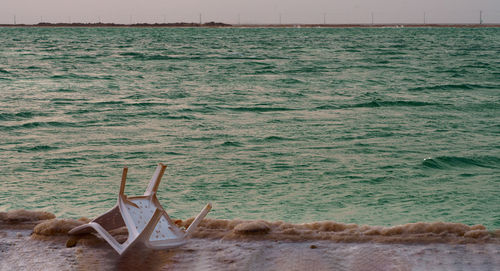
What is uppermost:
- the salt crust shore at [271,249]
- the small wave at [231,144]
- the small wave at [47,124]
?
the small wave at [47,124]

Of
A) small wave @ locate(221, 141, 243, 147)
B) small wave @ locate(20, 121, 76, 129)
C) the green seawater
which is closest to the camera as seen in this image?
the green seawater

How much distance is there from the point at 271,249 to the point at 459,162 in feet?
18.9

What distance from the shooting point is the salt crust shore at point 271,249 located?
3408 millimetres

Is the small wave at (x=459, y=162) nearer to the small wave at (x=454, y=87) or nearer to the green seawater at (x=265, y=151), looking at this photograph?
the green seawater at (x=265, y=151)

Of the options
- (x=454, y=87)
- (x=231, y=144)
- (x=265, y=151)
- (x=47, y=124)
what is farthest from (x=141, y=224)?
(x=454, y=87)

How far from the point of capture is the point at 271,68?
28.4 meters

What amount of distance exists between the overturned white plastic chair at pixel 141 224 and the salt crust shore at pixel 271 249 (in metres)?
0.08

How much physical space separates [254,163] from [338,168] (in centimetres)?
125

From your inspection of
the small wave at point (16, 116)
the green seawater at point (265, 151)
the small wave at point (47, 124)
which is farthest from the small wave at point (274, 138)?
the small wave at point (16, 116)

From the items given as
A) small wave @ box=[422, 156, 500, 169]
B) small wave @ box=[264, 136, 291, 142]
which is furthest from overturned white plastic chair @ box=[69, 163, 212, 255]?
small wave @ box=[264, 136, 291, 142]

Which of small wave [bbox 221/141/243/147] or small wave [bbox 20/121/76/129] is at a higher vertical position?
small wave [bbox 20/121/76/129]

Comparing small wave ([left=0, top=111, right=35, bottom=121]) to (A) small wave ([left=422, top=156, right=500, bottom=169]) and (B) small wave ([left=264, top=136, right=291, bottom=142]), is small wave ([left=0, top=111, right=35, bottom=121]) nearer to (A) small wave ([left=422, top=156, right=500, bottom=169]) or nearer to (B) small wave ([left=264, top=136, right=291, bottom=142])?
(B) small wave ([left=264, top=136, right=291, bottom=142])

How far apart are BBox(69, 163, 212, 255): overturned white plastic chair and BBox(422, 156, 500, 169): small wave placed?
5.49 meters

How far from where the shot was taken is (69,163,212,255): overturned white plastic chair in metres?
3.47
